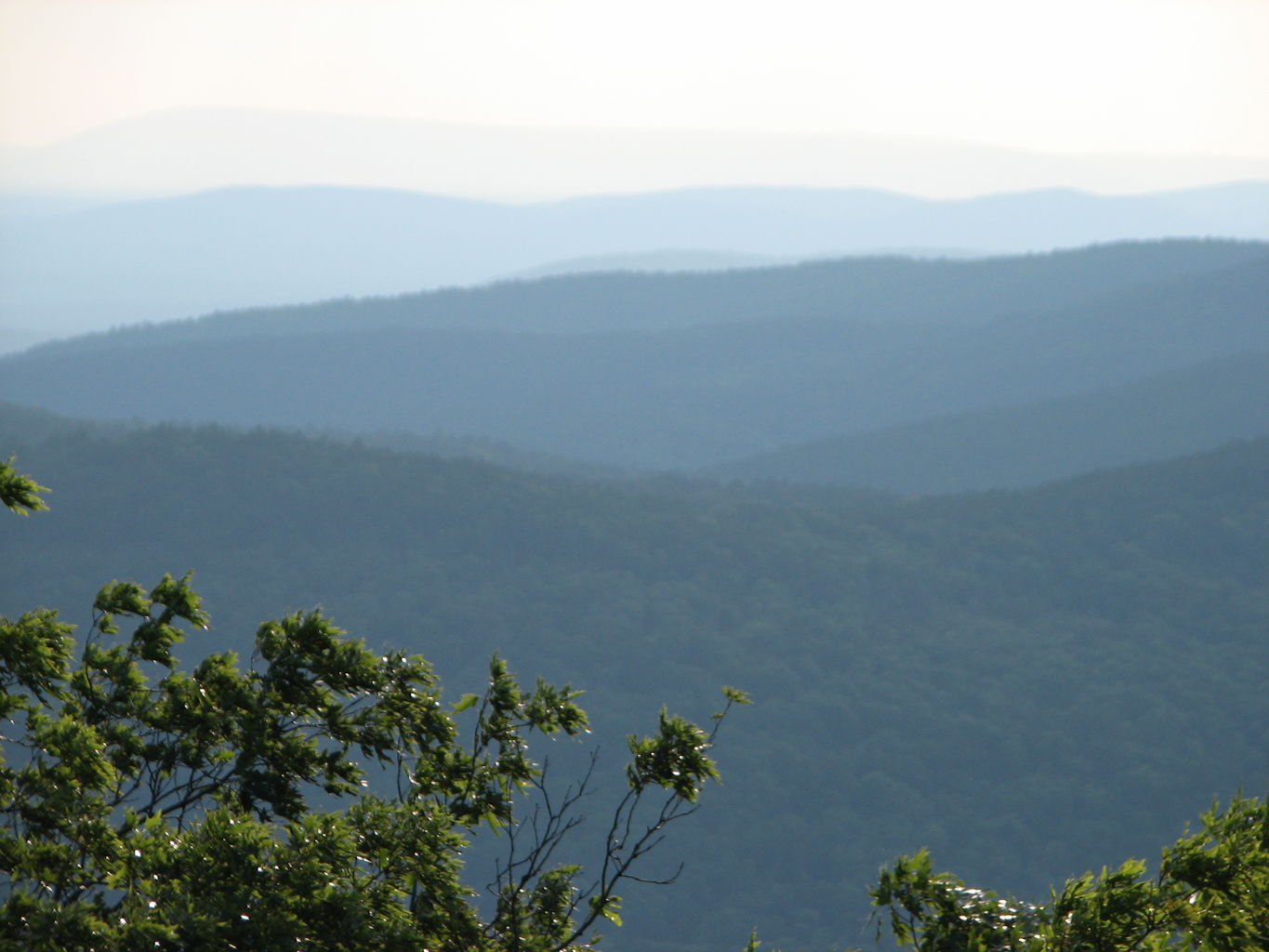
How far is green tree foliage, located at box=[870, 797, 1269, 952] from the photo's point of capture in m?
6.86

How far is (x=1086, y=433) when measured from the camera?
16000 cm

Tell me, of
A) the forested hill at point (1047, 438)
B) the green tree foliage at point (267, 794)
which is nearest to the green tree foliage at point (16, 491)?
the green tree foliage at point (267, 794)

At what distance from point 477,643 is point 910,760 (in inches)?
1259

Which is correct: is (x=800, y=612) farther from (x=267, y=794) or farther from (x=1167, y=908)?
(x=1167, y=908)

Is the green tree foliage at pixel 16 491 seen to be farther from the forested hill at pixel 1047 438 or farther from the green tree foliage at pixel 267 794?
the forested hill at pixel 1047 438

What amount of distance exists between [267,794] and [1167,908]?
5.39m

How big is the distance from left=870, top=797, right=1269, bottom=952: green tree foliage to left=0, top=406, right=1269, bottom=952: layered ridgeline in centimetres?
6110

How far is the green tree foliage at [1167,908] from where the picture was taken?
6863 mm

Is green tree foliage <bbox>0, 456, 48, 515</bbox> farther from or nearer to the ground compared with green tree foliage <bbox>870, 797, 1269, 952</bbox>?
farther from the ground

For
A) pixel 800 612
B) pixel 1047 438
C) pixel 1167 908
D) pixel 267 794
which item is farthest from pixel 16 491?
pixel 1047 438

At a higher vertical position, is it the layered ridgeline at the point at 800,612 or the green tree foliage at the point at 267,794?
the layered ridgeline at the point at 800,612

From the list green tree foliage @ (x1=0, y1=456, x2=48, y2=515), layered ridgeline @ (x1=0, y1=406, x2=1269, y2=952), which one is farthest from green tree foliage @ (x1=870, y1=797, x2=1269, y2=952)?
layered ridgeline @ (x1=0, y1=406, x2=1269, y2=952)

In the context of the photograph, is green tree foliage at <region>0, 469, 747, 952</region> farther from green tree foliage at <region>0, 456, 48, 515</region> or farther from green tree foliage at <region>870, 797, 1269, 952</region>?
green tree foliage at <region>870, 797, 1269, 952</region>

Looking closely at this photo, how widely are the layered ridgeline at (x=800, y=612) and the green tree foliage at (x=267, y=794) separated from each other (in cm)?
5996
